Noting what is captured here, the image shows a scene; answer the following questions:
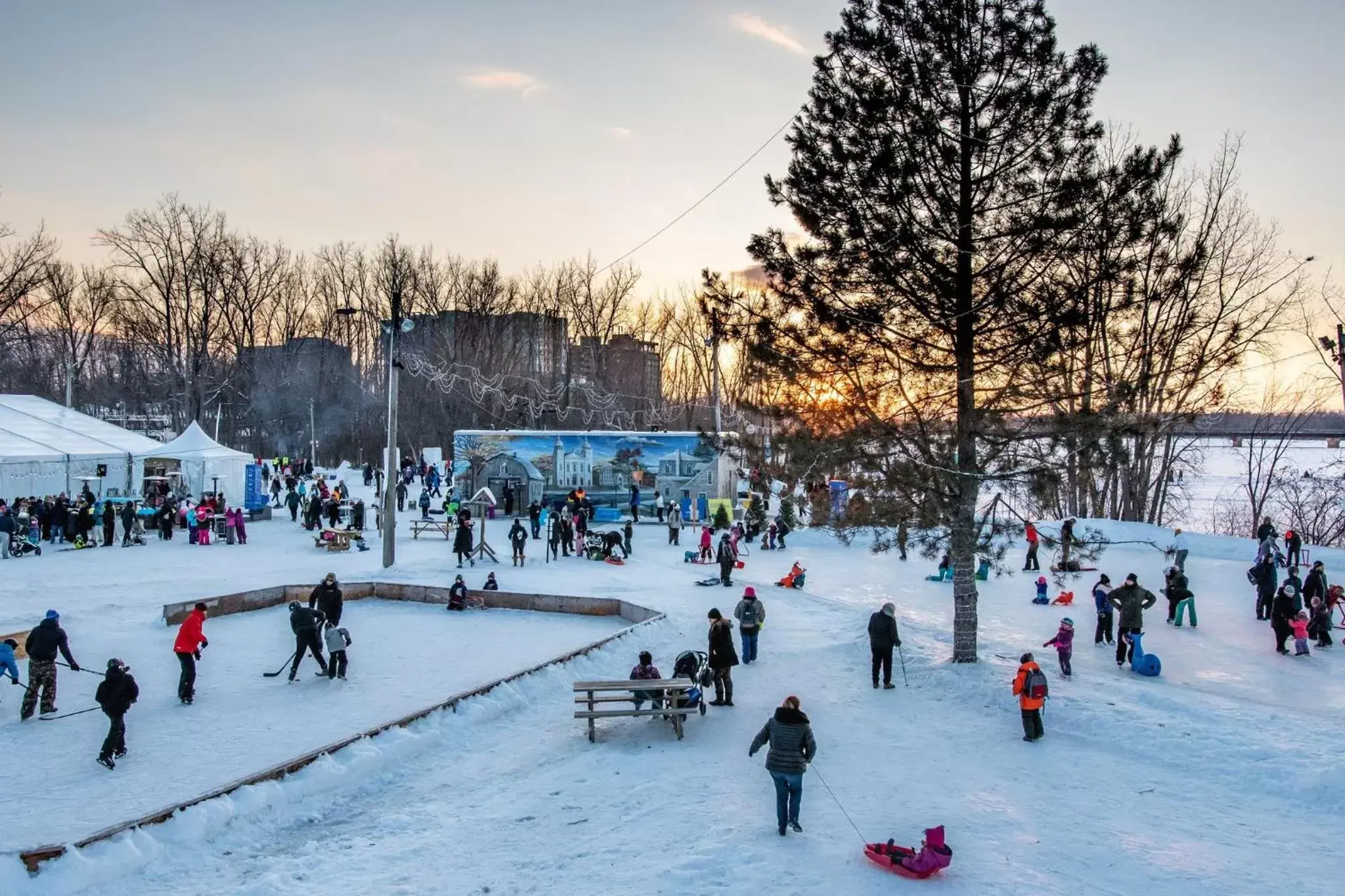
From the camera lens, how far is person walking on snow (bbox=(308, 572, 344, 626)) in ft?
43.4

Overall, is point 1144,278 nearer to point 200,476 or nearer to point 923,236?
point 923,236

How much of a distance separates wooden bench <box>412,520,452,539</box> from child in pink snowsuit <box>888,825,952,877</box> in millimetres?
21612

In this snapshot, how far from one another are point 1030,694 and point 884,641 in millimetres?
2410

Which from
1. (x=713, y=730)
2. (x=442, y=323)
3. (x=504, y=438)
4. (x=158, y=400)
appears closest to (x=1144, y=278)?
(x=713, y=730)

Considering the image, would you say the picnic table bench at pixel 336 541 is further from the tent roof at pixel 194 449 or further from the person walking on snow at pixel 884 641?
the person walking on snow at pixel 884 641

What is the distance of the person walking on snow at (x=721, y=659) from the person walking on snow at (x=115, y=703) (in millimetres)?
6536

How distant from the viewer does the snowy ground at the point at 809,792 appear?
6.55 metres

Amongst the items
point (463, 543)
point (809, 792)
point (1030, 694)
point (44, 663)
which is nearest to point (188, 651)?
point (44, 663)

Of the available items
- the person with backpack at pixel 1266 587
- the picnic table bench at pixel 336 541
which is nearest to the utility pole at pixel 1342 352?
the person with backpack at pixel 1266 587

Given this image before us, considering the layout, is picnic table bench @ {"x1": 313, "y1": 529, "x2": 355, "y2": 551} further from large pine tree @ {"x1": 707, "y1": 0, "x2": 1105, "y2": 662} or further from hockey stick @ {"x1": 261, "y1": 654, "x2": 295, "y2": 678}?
large pine tree @ {"x1": 707, "y1": 0, "x2": 1105, "y2": 662}

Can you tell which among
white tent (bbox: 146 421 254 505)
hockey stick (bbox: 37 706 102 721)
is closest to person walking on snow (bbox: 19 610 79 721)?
hockey stick (bbox: 37 706 102 721)

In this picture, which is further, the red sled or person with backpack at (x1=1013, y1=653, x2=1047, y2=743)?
person with backpack at (x1=1013, y1=653, x2=1047, y2=743)

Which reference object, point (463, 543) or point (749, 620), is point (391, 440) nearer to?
point (463, 543)

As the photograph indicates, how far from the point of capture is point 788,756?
272 inches
